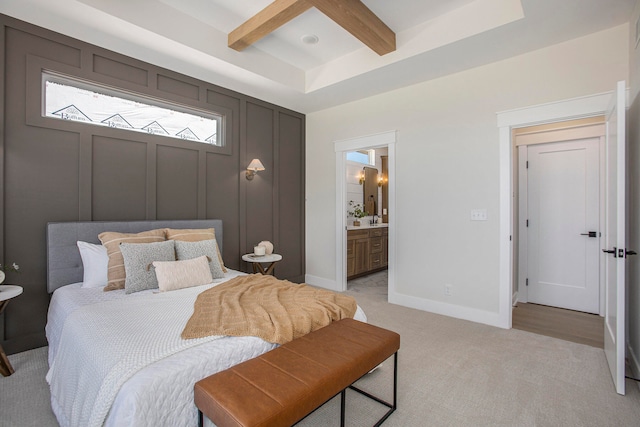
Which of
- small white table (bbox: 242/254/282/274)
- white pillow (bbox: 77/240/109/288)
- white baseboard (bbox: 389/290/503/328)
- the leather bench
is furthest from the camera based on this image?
small white table (bbox: 242/254/282/274)

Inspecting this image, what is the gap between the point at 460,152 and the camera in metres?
3.48

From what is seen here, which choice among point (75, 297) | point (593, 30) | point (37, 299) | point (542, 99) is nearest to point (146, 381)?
point (75, 297)

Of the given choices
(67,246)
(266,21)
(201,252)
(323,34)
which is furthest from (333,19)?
(67,246)

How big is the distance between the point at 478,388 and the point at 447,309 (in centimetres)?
151

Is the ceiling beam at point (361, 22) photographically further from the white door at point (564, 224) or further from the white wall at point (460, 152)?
the white door at point (564, 224)

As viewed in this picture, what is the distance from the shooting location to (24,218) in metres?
2.60

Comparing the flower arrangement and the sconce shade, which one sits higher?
the sconce shade

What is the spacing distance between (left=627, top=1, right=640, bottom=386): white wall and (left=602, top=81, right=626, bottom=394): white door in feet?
0.46

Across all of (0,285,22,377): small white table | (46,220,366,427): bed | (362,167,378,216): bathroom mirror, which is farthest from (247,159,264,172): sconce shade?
(362,167,378,216): bathroom mirror

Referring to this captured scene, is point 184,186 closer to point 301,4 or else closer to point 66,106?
point 66,106

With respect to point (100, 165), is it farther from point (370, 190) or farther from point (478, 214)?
point (370, 190)

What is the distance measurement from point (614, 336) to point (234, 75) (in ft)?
13.6

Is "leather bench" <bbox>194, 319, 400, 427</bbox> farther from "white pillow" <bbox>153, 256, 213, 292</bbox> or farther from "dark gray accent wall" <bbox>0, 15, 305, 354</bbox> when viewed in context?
"dark gray accent wall" <bbox>0, 15, 305, 354</bbox>

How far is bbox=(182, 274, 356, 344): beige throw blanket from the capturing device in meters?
1.71
